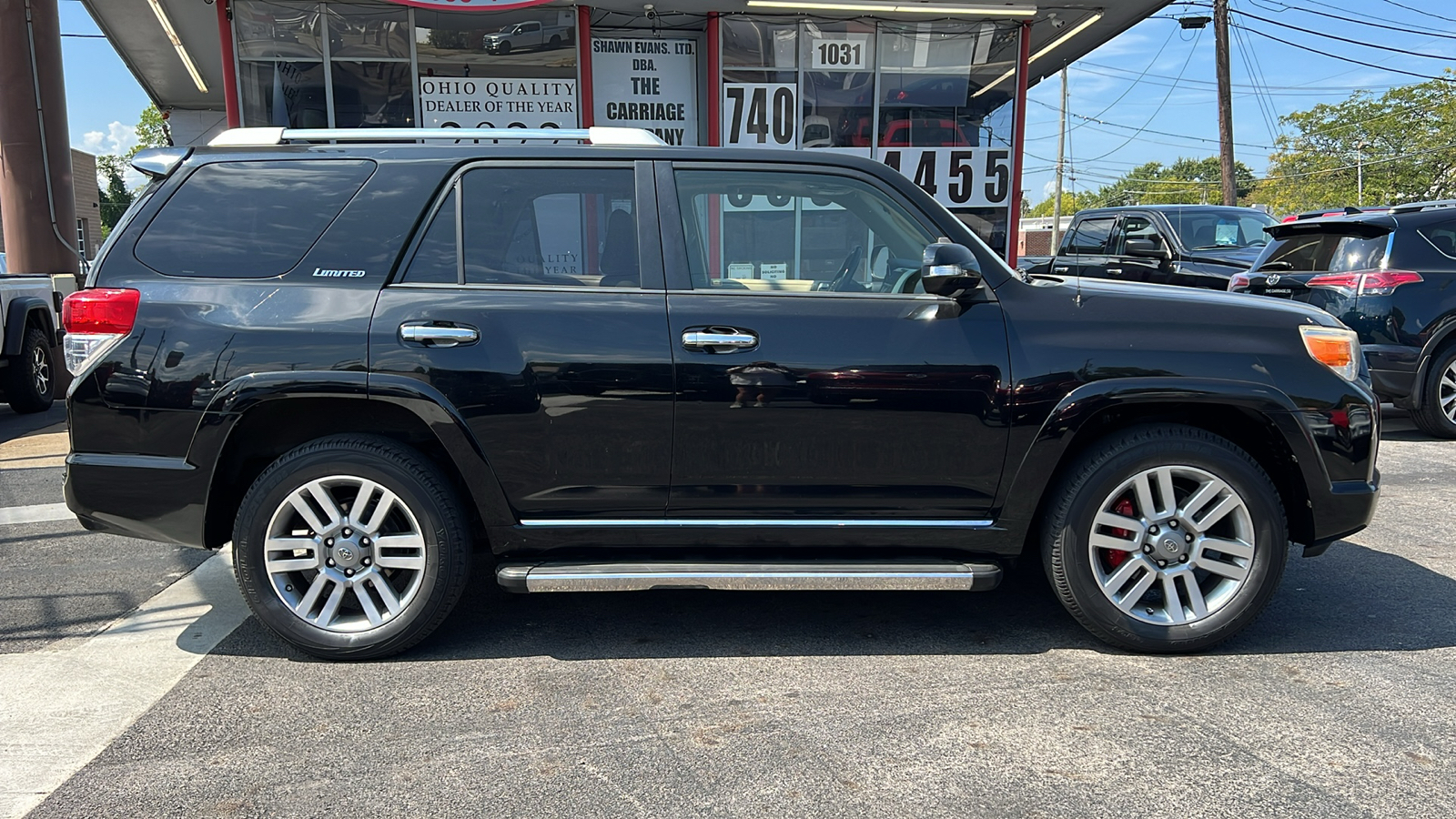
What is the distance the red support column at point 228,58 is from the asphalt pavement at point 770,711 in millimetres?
8228

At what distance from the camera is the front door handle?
360 cm

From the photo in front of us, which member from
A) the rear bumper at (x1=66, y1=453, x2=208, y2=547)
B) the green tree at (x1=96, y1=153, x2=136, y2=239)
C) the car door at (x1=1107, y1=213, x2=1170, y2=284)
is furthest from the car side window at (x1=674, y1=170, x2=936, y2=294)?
the green tree at (x1=96, y1=153, x2=136, y2=239)

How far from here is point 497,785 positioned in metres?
2.84

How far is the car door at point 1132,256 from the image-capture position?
11352mm

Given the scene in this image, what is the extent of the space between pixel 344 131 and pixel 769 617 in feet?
8.41

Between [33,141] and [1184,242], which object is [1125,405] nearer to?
[1184,242]

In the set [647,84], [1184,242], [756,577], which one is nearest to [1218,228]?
[1184,242]

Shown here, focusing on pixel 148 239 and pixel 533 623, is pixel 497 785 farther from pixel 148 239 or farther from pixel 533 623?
pixel 148 239

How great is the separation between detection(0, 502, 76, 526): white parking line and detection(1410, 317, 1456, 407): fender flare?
9468 millimetres

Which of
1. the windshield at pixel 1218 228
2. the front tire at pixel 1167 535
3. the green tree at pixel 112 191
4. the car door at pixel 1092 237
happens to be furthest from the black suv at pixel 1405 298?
the green tree at pixel 112 191

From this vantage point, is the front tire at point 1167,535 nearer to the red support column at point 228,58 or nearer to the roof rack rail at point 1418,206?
the roof rack rail at point 1418,206

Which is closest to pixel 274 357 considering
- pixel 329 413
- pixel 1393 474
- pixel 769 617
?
pixel 329 413

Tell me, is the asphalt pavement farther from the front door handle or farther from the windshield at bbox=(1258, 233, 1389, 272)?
the windshield at bbox=(1258, 233, 1389, 272)

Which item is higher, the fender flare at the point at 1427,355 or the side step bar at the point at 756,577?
the fender flare at the point at 1427,355
